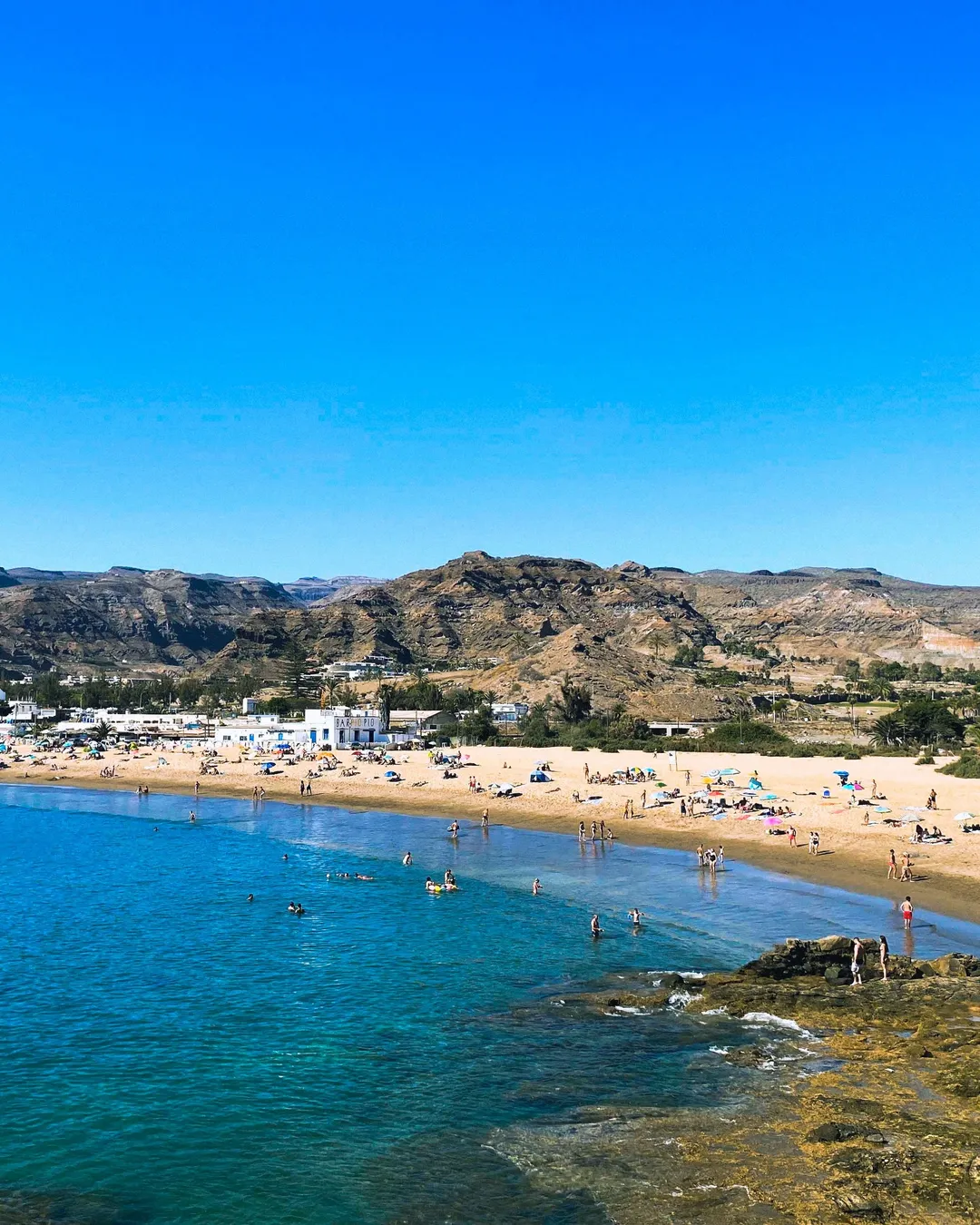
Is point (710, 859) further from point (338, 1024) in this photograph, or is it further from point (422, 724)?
point (422, 724)

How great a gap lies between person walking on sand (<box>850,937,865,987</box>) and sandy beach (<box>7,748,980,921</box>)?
8.35 m

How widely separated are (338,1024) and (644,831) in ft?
101

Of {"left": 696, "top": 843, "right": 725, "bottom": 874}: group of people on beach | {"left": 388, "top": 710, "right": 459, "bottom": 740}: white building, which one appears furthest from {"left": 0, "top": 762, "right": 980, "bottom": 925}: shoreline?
{"left": 388, "top": 710, "right": 459, "bottom": 740}: white building

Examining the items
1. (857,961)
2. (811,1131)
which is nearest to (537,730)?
(857,961)

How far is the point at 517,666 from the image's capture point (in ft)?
469

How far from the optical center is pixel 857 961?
26109mm

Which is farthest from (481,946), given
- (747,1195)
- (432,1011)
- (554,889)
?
(747,1195)

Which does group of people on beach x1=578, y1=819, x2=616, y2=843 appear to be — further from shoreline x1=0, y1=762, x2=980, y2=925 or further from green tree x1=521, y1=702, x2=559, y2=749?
green tree x1=521, y1=702, x2=559, y2=749

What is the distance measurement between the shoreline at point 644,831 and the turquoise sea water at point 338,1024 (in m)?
1.86

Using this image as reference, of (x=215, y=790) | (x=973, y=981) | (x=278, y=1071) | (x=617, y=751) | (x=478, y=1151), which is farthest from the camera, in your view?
(x=617, y=751)

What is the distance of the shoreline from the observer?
1437 inches

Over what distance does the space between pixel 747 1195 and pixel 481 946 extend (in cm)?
1655

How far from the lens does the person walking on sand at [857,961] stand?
999 inches

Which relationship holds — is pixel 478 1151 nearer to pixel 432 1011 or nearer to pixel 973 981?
pixel 432 1011
